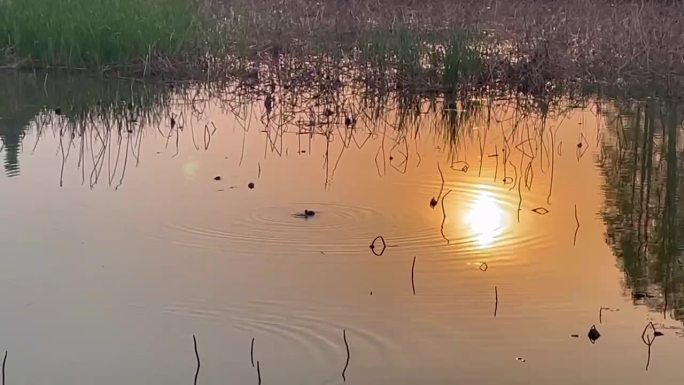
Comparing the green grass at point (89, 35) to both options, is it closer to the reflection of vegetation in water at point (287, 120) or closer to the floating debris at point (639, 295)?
the reflection of vegetation in water at point (287, 120)

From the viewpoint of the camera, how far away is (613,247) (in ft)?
11.3

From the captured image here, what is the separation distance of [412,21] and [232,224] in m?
6.17

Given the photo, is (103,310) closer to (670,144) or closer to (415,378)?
(415,378)

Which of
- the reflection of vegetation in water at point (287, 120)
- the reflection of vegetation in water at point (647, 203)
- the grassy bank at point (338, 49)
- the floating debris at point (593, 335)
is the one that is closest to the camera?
the floating debris at point (593, 335)

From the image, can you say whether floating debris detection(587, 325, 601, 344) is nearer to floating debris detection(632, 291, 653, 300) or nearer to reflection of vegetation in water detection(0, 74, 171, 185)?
floating debris detection(632, 291, 653, 300)

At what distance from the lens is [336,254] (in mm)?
3250

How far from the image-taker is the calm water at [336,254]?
246cm

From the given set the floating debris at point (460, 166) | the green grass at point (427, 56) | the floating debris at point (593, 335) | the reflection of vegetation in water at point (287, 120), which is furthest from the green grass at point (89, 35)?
the floating debris at point (593, 335)

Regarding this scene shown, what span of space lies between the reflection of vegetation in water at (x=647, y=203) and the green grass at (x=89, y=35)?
146 inches

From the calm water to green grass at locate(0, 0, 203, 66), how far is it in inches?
83.7

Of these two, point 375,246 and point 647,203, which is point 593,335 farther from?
point 647,203

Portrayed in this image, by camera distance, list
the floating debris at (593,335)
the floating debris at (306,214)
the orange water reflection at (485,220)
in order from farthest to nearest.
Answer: the floating debris at (306,214), the orange water reflection at (485,220), the floating debris at (593,335)

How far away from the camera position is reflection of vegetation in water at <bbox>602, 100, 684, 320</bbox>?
3.09 metres

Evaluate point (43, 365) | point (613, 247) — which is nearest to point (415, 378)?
point (43, 365)
